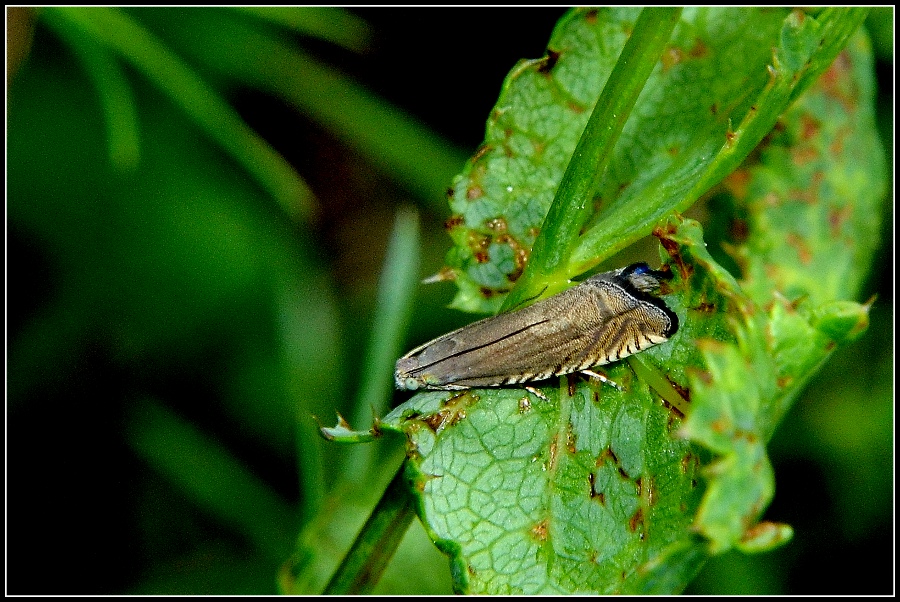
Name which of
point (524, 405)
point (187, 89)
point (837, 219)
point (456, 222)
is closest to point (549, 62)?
point (456, 222)

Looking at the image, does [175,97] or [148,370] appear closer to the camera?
[175,97]

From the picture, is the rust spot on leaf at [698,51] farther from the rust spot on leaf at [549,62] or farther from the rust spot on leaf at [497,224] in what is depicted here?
the rust spot on leaf at [497,224]

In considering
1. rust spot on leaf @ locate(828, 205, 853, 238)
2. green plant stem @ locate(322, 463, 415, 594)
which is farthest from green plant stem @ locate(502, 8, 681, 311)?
rust spot on leaf @ locate(828, 205, 853, 238)

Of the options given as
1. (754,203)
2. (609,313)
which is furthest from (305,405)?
(754,203)

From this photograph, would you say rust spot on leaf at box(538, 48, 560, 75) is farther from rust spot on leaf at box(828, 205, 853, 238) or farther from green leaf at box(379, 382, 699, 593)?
rust spot on leaf at box(828, 205, 853, 238)

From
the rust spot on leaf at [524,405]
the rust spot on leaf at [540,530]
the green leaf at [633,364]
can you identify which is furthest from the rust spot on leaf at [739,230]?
the rust spot on leaf at [540,530]

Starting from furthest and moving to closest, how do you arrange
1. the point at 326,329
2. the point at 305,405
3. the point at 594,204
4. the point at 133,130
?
the point at 326,329 → the point at 305,405 → the point at 133,130 → the point at 594,204

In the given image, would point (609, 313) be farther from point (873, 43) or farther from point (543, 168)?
point (873, 43)
